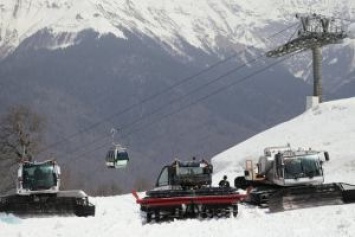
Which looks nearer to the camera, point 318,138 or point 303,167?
point 303,167

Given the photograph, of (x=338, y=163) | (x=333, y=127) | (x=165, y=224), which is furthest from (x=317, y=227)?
(x=333, y=127)

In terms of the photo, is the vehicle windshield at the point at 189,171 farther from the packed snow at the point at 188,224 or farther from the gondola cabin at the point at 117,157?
the gondola cabin at the point at 117,157

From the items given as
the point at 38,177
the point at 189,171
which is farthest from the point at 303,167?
the point at 38,177

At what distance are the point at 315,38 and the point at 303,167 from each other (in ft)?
186

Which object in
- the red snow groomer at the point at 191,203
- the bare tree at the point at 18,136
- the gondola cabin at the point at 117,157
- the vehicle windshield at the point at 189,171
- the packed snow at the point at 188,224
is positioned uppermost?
the bare tree at the point at 18,136

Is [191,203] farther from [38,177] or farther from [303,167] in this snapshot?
[38,177]

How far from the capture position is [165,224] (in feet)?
81.4

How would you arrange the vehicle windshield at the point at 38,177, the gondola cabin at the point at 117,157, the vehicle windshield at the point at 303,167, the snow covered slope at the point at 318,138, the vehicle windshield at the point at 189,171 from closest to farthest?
the vehicle windshield at the point at 189,171, the vehicle windshield at the point at 303,167, the vehicle windshield at the point at 38,177, the snow covered slope at the point at 318,138, the gondola cabin at the point at 117,157

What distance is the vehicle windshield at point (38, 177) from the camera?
109 ft

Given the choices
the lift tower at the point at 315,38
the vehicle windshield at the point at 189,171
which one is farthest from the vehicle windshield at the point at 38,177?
the lift tower at the point at 315,38

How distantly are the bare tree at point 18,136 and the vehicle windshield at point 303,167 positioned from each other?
4450 cm

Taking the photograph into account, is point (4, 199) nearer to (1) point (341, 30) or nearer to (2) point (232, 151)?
(2) point (232, 151)

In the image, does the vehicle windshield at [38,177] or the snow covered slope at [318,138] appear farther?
the snow covered slope at [318,138]

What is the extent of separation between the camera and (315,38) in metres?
86.0
